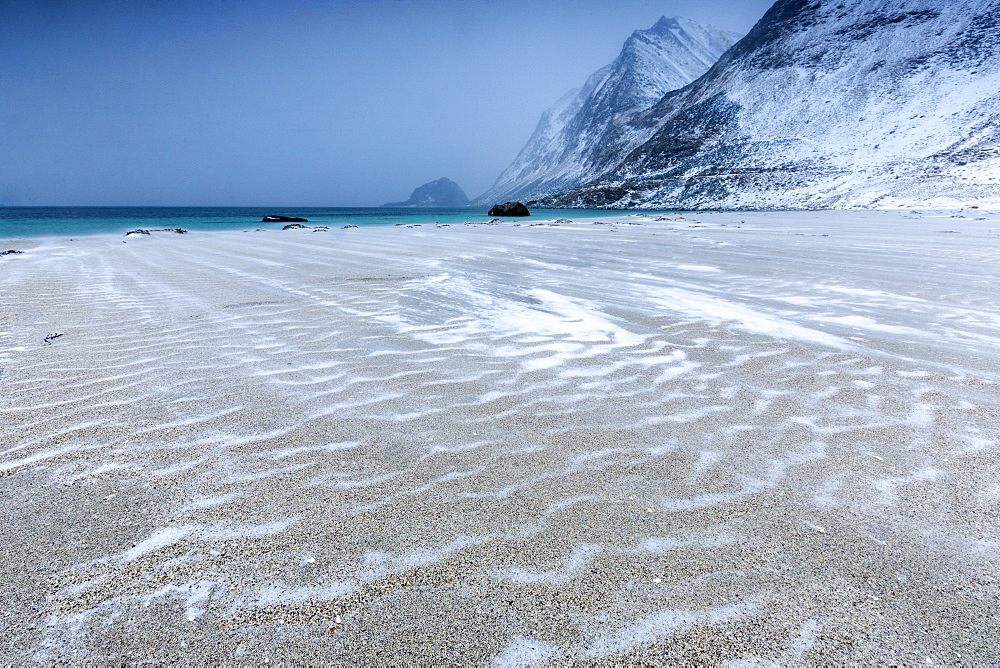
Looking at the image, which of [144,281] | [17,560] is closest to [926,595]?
[17,560]

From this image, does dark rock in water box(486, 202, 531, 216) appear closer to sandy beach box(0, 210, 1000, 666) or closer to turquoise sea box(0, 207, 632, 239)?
turquoise sea box(0, 207, 632, 239)

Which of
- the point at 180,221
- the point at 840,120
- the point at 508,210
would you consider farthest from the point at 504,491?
the point at 840,120

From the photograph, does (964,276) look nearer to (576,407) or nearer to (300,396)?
(576,407)

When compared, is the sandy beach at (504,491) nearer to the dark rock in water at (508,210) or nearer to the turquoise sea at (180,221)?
the turquoise sea at (180,221)

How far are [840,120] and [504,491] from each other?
9468 centimetres

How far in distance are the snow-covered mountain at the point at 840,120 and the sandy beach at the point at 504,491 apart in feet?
191

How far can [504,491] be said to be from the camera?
247 centimetres

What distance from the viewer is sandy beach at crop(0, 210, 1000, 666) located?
5.38ft

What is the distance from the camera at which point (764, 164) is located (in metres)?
77.9

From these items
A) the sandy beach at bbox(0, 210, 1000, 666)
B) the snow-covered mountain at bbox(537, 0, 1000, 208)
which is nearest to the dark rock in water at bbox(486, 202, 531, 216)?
the snow-covered mountain at bbox(537, 0, 1000, 208)

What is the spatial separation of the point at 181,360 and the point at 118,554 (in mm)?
2947

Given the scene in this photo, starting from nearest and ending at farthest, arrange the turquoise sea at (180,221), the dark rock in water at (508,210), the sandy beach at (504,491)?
the sandy beach at (504,491) → the turquoise sea at (180,221) → the dark rock in water at (508,210)

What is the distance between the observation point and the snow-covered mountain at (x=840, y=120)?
59.4 meters

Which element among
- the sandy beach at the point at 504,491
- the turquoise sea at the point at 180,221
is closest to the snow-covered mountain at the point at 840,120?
the turquoise sea at the point at 180,221
